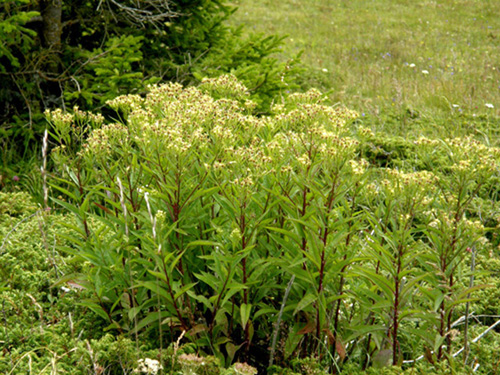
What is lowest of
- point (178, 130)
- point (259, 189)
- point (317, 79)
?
point (317, 79)

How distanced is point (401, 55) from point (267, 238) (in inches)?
390

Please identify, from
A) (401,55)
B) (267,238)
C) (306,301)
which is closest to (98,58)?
(267,238)

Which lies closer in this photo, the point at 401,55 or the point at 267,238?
the point at 267,238

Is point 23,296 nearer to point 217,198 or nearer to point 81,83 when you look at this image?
point 217,198

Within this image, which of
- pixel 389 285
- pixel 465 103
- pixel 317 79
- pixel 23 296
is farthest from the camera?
pixel 317 79

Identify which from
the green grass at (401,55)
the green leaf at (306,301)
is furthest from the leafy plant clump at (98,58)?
the green leaf at (306,301)

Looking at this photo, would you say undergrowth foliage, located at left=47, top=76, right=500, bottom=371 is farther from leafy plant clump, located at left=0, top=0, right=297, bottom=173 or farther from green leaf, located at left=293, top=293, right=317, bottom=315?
leafy plant clump, located at left=0, top=0, right=297, bottom=173

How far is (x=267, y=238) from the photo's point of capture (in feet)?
7.83

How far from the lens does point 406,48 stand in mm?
11719

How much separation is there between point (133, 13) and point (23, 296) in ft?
10.7

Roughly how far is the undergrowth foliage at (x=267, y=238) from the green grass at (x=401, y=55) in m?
3.54

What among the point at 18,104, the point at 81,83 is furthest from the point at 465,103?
the point at 18,104

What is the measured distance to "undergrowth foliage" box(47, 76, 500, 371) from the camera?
6.85 ft

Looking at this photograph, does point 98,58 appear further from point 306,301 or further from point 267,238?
point 306,301
